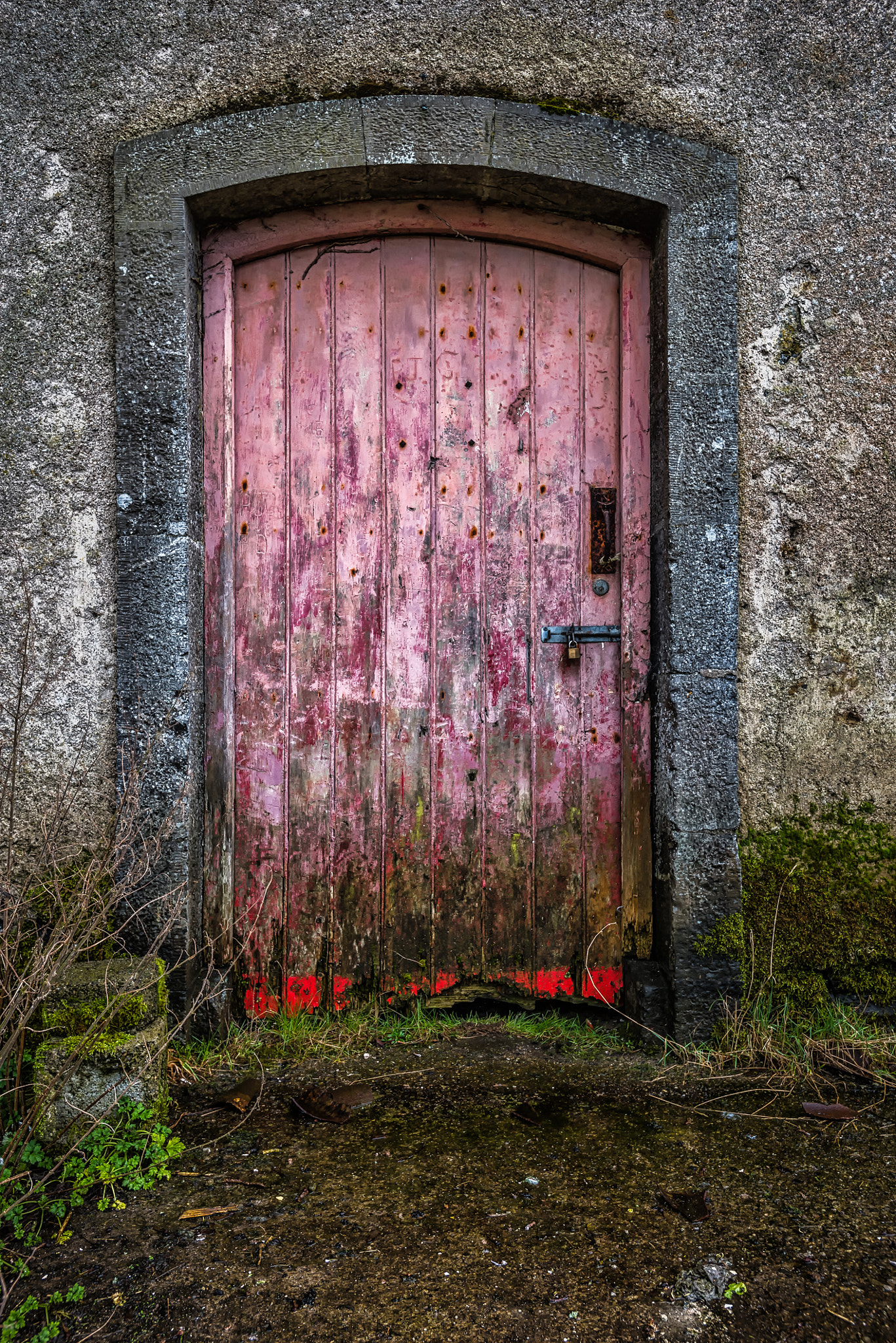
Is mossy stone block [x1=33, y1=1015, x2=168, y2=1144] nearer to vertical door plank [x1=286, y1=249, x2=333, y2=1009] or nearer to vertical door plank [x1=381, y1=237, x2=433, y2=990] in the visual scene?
vertical door plank [x1=286, y1=249, x2=333, y2=1009]

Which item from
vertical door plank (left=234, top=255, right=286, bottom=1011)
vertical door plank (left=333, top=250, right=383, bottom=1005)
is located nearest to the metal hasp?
vertical door plank (left=333, top=250, right=383, bottom=1005)

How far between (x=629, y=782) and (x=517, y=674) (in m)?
0.49

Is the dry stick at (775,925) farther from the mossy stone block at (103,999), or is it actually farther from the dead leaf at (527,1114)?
the mossy stone block at (103,999)

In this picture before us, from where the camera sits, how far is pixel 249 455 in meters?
2.48

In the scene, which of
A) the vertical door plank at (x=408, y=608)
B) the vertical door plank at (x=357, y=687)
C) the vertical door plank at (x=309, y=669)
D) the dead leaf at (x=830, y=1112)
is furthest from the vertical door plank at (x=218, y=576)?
the dead leaf at (x=830, y=1112)

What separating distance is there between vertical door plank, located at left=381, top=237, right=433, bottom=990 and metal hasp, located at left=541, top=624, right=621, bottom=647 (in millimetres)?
386

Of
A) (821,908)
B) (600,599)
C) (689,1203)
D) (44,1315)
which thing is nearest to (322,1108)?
(44,1315)

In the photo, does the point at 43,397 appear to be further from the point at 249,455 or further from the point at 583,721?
the point at 583,721

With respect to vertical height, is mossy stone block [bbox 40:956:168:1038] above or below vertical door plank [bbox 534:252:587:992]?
below

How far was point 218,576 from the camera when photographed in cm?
243

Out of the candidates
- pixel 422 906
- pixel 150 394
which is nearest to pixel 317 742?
pixel 422 906

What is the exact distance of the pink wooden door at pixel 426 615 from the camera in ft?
8.14

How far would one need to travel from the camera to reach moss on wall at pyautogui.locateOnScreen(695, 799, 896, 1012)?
7.55 ft

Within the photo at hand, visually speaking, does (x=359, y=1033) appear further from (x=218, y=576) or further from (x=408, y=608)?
(x=218, y=576)
